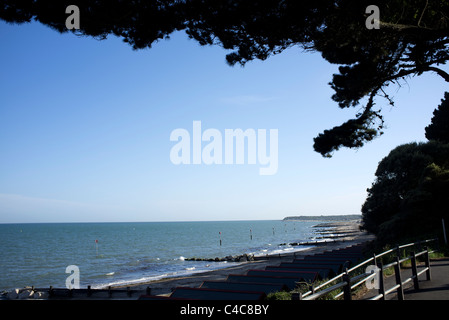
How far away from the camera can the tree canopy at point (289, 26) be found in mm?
8219

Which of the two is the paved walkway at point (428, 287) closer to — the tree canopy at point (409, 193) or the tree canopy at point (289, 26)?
the tree canopy at point (289, 26)

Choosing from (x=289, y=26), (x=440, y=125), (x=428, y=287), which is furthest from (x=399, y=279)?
(x=440, y=125)

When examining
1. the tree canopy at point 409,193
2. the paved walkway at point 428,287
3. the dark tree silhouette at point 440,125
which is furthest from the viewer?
the dark tree silhouette at point 440,125

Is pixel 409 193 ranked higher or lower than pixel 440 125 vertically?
lower

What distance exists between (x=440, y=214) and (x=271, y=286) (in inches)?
620

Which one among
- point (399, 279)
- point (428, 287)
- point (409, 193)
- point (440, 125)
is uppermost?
point (440, 125)

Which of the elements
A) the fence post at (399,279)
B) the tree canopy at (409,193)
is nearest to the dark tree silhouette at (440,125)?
the tree canopy at (409,193)

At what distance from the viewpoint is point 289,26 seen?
9719 millimetres

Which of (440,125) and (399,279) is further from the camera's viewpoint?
(440,125)

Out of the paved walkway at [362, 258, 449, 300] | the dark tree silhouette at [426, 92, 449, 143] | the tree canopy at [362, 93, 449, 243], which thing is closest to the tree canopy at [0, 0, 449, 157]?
the paved walkway at [362, 258, 449, 300]

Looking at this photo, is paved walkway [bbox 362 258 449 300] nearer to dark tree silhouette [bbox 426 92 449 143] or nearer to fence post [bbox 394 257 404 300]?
fence post [bbox 394 257 404 300]

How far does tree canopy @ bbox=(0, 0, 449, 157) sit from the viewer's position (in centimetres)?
822

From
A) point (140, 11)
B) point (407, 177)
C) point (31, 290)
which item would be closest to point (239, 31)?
point (140, 11)

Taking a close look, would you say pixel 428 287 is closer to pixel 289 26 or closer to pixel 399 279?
pixel 399 279
